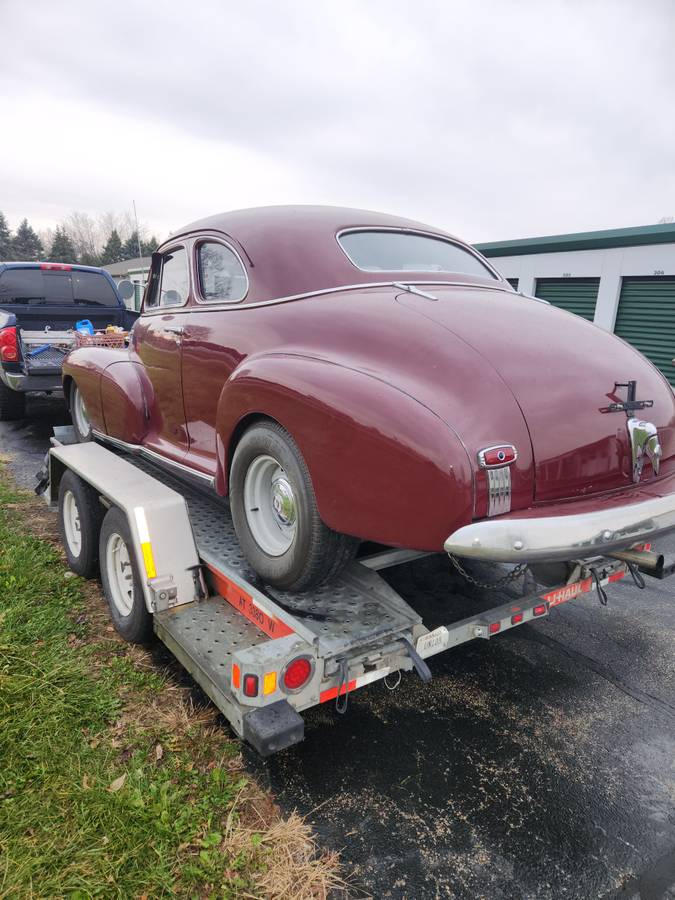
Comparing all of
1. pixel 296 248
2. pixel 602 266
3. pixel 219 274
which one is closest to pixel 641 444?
pixel 296 248

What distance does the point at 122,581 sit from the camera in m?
3.28

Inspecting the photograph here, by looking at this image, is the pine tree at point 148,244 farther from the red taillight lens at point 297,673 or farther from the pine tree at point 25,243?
the red taillight lens at point 297,673

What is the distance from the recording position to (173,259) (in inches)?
165

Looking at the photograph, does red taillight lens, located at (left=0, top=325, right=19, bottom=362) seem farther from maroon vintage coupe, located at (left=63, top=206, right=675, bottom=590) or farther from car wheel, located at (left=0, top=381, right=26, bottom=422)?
maroon vintage coupe, located at (left=63, top=206, right=675, bottom=590)

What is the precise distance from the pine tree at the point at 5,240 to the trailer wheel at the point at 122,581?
2923 inches

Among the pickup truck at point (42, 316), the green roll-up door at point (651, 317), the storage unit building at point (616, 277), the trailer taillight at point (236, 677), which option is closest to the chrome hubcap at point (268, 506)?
the trailer taillight at point (236, 677)

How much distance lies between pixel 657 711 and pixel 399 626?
4.76ft

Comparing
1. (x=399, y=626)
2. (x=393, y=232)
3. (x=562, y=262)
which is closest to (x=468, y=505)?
(x=399, y=626)

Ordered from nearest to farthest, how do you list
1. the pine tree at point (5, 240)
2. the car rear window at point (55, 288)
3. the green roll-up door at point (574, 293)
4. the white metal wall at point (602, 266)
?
the car rear window at point (55, 288) → the white metal wall at point (602, 266) → the green roll-up door at point (574, 293) → the pine tree at point (5, 240)

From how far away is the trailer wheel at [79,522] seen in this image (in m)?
3.58

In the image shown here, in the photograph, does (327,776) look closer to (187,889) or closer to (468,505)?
(187,889)

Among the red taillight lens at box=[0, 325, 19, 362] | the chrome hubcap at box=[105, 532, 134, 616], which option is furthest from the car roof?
the red taillight lens at box=[0, 325, 19, 362]

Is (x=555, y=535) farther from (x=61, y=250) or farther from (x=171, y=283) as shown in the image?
(x=61, y=250)

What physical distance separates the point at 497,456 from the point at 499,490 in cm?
12
